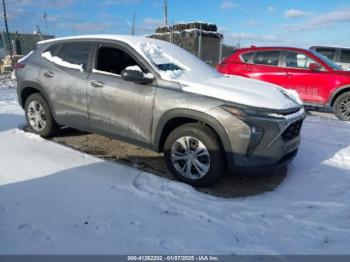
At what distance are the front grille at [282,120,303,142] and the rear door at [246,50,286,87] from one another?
4.66 metres

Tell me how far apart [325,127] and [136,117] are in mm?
4623

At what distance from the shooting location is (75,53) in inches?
203

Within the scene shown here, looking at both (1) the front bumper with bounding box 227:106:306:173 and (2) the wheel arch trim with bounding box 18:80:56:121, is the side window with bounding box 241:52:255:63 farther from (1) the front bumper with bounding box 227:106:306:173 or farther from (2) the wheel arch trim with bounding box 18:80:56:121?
(2) the wheel arch trim with bounding box 18:80:56:121

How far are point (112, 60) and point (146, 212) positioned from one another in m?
2.39

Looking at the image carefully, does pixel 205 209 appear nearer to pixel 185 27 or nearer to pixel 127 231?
pixel 127 231

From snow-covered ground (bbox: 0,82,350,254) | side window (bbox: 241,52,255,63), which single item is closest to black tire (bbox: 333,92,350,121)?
side window (bbox: 241,52,255,63)

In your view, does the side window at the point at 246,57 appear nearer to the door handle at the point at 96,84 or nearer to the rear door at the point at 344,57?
the rear door at the point at 344,57

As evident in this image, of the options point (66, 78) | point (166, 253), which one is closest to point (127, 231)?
point (166, 253)

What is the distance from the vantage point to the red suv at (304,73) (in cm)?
Answer: 820

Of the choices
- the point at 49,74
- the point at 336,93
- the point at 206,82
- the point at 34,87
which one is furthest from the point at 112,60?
the point at 336,93

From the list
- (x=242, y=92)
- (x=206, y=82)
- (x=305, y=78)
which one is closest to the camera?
(x=242, y=92)

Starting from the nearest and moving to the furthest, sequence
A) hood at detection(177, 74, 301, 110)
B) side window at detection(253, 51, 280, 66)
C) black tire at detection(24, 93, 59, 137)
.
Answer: hood at detection(177, 74, 301, 110), black tire at detection(24, 93, 59, 137), side window at detection(253, 51, 280, 66)

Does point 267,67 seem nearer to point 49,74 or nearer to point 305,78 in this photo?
point 305,78

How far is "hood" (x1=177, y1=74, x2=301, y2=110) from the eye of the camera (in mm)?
3930
